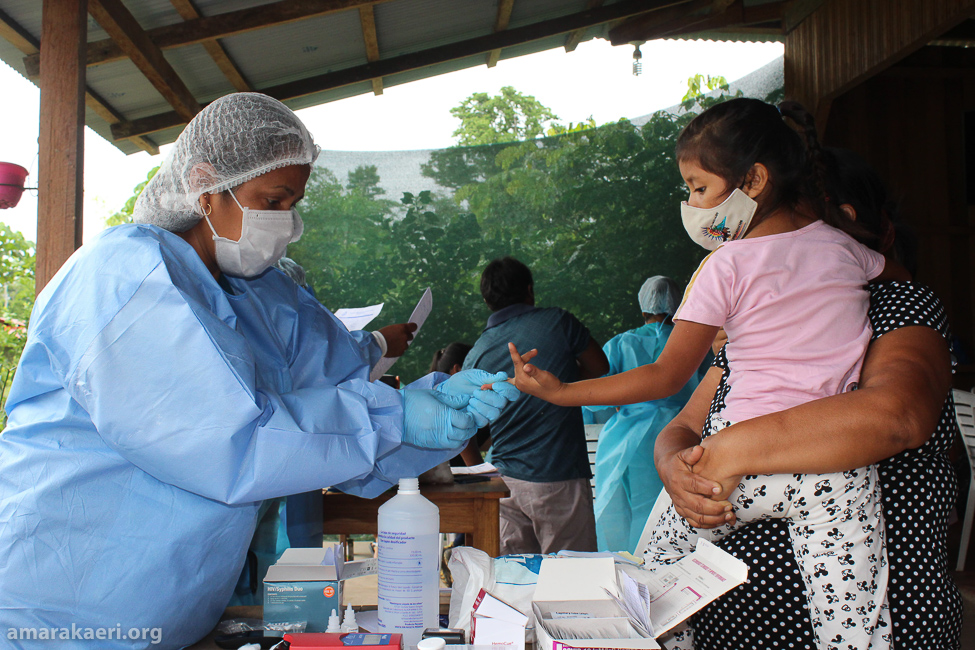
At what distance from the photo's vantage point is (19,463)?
1.06 metres

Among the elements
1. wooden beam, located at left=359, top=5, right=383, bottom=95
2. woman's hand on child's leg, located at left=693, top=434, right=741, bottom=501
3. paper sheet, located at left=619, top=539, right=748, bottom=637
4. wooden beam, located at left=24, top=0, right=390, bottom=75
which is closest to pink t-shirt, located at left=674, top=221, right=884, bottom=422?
woman's hand on child's leg, located at left=693, top=434, right=741, bottom=501

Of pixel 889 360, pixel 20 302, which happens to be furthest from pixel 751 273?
pixel 20 302

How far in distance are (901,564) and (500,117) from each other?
6111 millimetres

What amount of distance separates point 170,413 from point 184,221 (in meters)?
0.55

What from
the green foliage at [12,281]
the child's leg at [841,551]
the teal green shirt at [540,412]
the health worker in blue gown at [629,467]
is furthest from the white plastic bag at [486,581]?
the green foliage at [12,281]

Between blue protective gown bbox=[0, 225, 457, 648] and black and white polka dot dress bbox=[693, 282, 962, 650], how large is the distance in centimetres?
66

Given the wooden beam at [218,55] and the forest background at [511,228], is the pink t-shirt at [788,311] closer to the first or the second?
the wooden beam at [218,55]

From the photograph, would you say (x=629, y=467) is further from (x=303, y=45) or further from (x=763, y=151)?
(x=303, y=45)

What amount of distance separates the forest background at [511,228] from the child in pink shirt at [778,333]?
181 inches

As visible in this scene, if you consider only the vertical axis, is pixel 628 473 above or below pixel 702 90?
below

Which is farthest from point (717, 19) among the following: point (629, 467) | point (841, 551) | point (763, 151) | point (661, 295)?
point (841, 551)

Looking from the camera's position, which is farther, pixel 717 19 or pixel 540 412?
pixel 717 19

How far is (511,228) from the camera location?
6098 mm

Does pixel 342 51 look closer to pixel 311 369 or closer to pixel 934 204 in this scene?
pixel 311 369
